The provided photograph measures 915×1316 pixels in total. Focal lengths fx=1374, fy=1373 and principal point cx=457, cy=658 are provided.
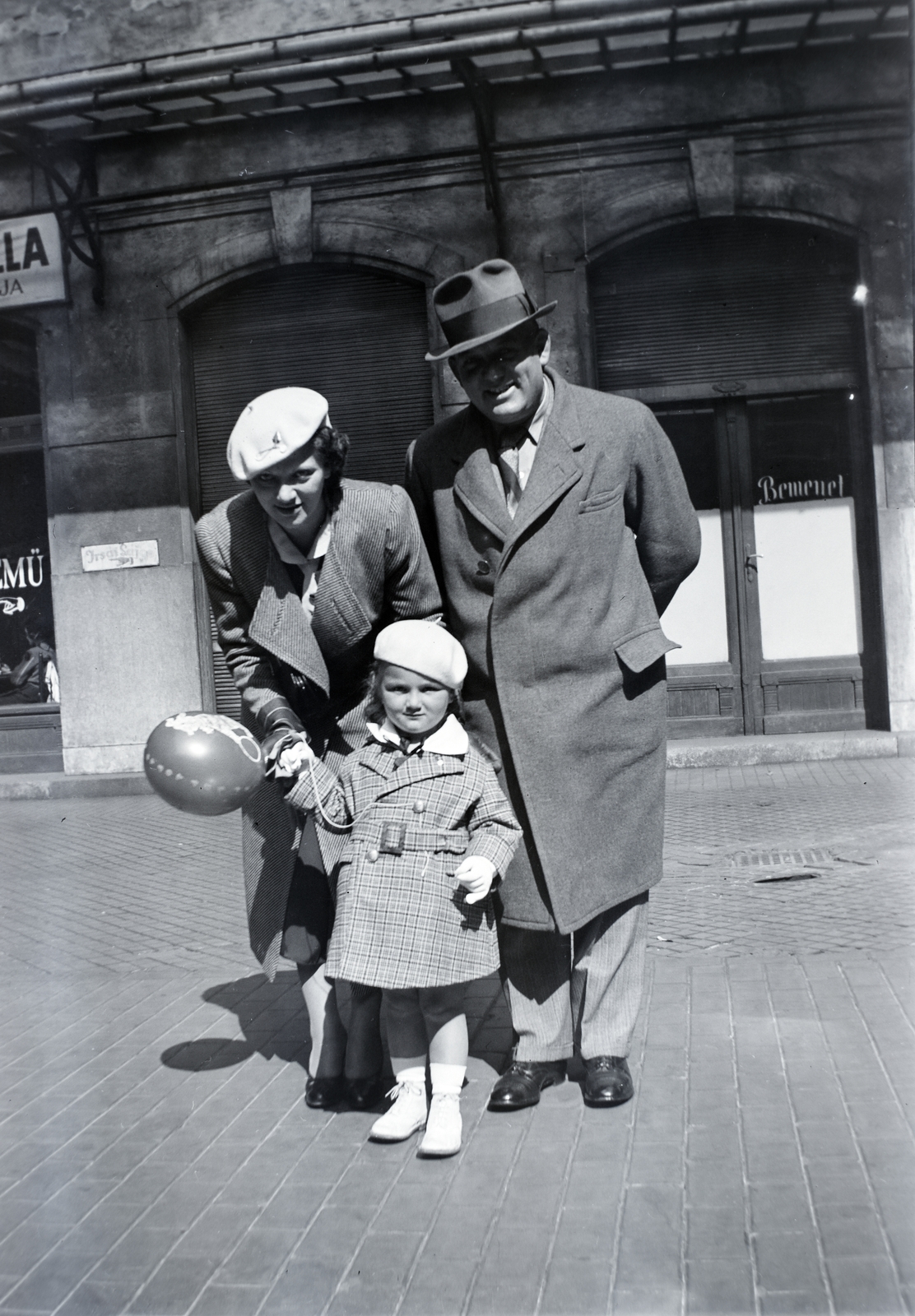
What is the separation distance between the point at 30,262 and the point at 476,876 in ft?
34.1

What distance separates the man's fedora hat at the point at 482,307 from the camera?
344 centimetres

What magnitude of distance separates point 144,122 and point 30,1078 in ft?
29.8

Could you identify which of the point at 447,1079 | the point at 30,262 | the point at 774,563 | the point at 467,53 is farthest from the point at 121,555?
the point at 447,1079

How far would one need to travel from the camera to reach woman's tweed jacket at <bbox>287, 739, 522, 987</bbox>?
3.38m

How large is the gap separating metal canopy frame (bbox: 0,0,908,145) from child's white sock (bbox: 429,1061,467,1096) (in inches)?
318

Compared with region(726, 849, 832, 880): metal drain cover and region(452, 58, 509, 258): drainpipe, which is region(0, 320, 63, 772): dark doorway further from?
region(726, 849, 832, 880): metal drain cover

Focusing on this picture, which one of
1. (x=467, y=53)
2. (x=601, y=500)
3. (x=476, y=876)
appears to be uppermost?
(x=467, y=53)

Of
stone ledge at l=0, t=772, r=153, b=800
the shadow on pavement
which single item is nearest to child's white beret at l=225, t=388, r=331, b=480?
the shadow on pavement

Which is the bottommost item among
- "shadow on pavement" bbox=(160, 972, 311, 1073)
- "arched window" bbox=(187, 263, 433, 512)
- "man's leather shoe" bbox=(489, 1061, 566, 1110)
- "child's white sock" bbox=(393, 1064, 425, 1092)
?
"shadow on pavement" bbox=(160, 972, 311, 1073)

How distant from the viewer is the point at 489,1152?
3.37 meters

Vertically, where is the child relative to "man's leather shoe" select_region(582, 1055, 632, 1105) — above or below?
above

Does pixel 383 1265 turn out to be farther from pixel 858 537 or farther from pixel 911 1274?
pixel 858 537

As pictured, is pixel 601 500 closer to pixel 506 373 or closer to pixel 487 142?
pixel 506 373

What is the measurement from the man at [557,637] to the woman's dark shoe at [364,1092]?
1.12 feet
